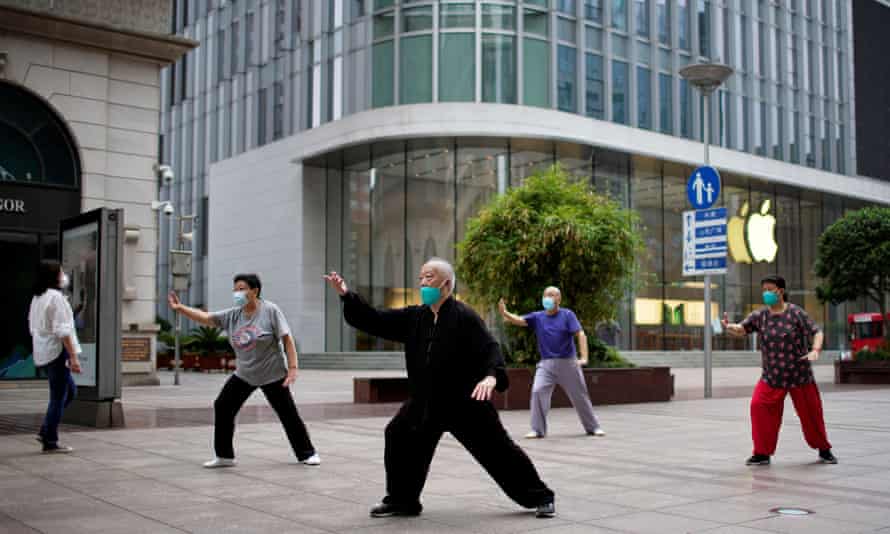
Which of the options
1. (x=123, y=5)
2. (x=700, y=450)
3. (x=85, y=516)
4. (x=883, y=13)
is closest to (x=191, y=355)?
(x=123, y=5)

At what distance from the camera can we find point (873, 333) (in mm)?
42688

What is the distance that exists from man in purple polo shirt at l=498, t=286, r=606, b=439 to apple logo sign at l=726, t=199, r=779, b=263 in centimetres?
3549

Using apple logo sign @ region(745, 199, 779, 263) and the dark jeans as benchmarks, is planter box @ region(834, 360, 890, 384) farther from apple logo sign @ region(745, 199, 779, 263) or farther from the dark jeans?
the dark jeans

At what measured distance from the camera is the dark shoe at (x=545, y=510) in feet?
19.1

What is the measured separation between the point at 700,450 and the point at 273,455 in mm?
4353

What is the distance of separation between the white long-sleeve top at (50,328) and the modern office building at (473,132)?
25.0 metres

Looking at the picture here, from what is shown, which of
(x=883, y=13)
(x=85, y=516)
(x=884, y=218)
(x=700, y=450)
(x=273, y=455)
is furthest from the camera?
(x=883, y=13)

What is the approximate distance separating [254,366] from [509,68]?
2784 centimetres

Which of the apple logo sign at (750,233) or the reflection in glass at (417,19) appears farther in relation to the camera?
the apple logo sign at (750,233)

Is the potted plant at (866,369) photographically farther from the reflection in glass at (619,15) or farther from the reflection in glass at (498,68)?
the reflection in glass at (619,15)

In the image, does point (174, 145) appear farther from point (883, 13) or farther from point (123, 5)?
point (883, 13)

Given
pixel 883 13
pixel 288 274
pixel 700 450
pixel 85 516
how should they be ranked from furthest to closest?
pixel 883 13
pixel 288 274
pixel 700 450
pixel 85 516

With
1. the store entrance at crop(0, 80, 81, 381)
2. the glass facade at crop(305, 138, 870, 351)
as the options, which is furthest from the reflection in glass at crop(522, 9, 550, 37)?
the store entrance at crop(0, 80, 81, 381)

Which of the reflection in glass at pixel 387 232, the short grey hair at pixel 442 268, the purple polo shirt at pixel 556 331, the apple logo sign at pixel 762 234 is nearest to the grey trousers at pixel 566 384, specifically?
the purple polo shirt at pixel 556 331
